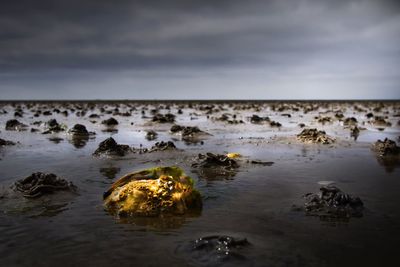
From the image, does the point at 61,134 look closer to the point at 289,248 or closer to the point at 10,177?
the point at 10,177

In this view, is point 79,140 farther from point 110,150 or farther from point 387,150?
point 387,150

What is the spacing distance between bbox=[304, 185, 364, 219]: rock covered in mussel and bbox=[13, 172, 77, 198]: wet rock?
15.1ft

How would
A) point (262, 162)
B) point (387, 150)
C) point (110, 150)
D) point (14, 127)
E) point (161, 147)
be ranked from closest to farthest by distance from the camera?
point (262, 162)
point (387, 150)
point (110, 150)
point (161, 147)
point (14, 127)

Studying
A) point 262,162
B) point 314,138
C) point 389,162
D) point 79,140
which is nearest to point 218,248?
point 262,162

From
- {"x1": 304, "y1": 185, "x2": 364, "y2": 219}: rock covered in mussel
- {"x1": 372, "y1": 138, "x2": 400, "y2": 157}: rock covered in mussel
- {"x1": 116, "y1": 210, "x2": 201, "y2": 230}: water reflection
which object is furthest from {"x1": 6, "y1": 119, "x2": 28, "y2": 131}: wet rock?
{"x1": 304, "y1": 185, "x2": 364, "y2": 219}: rock covered in mussel

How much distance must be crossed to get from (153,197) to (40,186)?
8.22ft

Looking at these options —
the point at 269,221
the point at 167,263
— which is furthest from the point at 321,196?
the point at 167,263

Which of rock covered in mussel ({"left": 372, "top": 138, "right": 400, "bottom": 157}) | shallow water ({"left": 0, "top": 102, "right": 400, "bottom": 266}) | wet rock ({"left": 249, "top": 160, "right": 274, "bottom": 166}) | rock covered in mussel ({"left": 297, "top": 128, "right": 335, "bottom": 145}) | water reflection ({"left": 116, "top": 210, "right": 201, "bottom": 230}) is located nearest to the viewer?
shallow water ({"left": 0, "top": 102, "right": 400, "bottom": 266})

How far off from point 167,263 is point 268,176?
5368mm

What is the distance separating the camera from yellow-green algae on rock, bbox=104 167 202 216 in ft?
21.8

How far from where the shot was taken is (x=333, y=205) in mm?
6926

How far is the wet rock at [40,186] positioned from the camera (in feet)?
25.3

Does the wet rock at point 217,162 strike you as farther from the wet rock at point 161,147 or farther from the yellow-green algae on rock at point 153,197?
the yellow-green algae on rock at point 153,197

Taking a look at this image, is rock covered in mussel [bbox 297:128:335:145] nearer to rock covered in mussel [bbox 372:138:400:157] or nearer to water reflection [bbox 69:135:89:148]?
rock covered in mussel [bbox 372:138:400:157]
